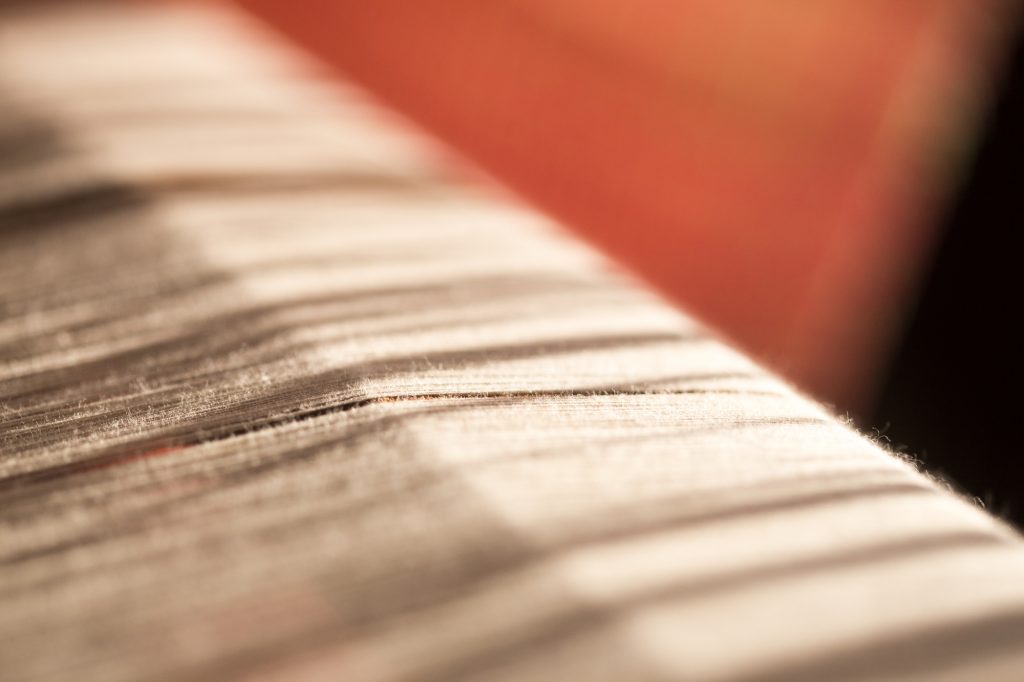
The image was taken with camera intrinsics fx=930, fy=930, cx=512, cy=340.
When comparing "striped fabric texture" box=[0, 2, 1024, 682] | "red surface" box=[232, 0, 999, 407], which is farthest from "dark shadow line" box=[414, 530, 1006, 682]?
"red surface" box=[232, 0, 999, 407]

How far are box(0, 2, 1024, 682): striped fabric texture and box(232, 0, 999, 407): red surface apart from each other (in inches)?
37.6

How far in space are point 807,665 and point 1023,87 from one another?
102 cm

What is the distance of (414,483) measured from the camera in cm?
22

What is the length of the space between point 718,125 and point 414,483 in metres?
1.19

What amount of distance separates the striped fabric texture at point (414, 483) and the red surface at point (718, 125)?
95 centimetres

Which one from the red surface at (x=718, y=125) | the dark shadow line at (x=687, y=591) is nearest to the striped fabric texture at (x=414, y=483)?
the dark shadow line at (x=687, y=591)

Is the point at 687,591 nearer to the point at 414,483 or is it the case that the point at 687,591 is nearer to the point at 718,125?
the point at 414,483

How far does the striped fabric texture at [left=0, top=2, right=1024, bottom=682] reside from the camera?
18cm

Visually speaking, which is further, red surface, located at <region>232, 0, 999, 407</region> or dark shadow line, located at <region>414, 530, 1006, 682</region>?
red surface, located at <region>232, 0, 999, 407</region>

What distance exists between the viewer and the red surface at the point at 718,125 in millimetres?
1210

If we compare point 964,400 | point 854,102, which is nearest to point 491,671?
point 964,400

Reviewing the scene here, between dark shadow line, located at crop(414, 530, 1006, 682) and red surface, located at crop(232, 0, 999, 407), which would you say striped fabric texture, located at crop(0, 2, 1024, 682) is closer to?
dark shadow line, located at crop(414, 530, 1006, 682)

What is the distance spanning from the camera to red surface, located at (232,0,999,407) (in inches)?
47.6

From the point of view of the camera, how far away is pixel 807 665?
174mm
